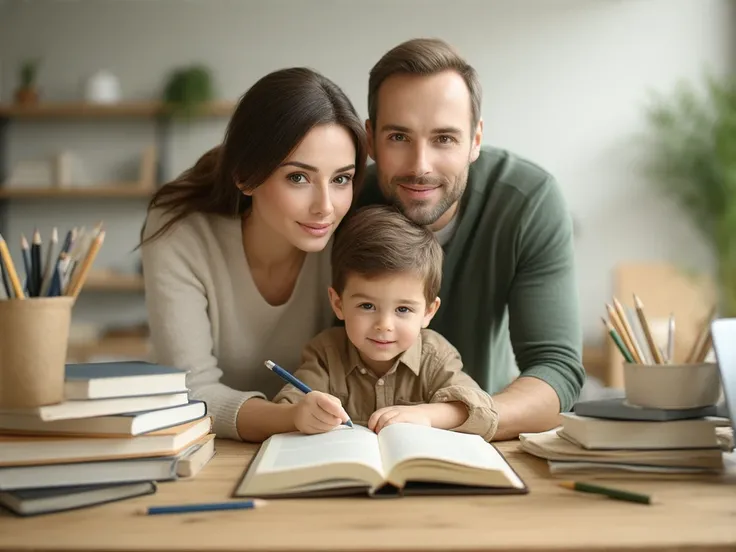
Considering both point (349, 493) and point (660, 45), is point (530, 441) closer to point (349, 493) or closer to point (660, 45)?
point (349, 493)

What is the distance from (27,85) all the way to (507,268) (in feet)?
14.3

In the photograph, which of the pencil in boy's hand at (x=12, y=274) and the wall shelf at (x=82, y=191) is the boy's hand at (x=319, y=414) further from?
the wall shelf at (x=82, y=191)

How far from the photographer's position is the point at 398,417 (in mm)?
1287

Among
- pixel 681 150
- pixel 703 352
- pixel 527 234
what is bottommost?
pixel 703 352

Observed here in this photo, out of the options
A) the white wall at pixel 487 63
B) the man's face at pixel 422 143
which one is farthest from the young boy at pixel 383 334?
the white wall at pixel 487 63

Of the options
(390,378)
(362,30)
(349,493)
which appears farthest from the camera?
(362,30)

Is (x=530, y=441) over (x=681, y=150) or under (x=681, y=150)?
under

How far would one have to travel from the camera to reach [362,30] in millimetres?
5398

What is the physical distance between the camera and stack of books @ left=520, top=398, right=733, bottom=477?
3.62ft

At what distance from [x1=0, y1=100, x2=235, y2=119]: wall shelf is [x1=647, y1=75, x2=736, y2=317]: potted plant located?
2.71 metres

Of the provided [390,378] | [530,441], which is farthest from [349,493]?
[390,378]

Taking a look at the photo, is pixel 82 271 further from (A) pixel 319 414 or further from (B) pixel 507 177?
(B) pixel 507 177

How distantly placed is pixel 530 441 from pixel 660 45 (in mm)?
4892

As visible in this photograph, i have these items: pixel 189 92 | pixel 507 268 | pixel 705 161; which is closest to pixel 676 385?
pixel 507 268
